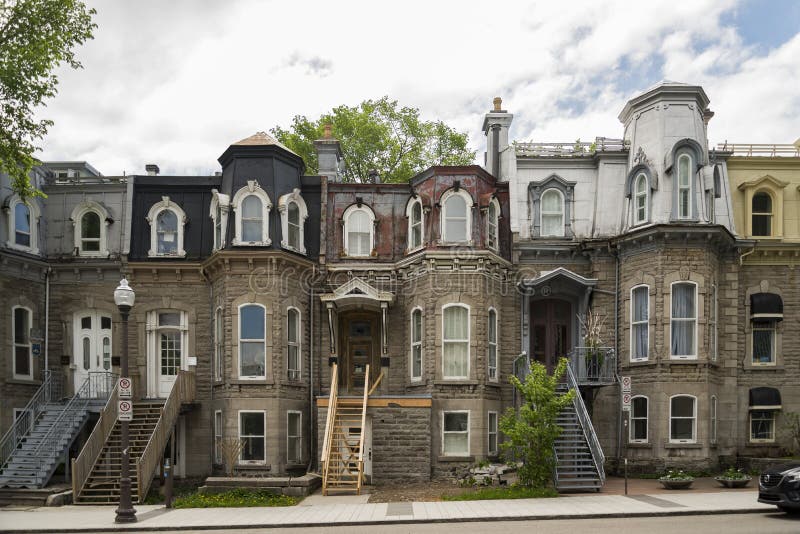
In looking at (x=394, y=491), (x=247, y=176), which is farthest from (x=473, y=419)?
(x=247, y=176)

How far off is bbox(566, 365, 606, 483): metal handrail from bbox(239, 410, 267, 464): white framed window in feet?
29.9

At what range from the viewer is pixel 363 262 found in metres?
24.0

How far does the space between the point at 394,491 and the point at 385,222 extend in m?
8.89

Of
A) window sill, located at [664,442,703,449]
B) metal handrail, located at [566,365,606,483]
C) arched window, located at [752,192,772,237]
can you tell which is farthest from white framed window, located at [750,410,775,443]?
metal handrail, located at [566,365,606,483]

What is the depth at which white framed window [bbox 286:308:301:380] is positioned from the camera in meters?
22.9

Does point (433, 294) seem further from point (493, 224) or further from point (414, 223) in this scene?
point (493, 224)

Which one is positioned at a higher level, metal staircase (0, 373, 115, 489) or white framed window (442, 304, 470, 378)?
white framed window (442, 304, 470, 378)

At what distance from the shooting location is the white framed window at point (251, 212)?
74.3 feet

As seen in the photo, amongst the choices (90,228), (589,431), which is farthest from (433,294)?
(90,228)

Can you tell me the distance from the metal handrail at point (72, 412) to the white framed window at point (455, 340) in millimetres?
10529

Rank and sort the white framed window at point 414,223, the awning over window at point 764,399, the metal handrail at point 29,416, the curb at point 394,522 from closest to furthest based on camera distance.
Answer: the curb at point 394,522 → the metal handrail at point 29,416 → the awning over window at point 764,399 → the white framed window at point 414,223

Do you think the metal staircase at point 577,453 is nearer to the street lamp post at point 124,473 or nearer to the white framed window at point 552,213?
the white framed window at point 552,213

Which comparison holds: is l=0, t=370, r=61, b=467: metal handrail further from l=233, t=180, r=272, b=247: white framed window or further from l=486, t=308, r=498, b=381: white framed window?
→ l=486, t=308, r=498, b=381: white framed window

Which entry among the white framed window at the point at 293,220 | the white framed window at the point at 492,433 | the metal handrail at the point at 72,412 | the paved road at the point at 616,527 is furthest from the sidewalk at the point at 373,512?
the white framed window at the point at 293,220
